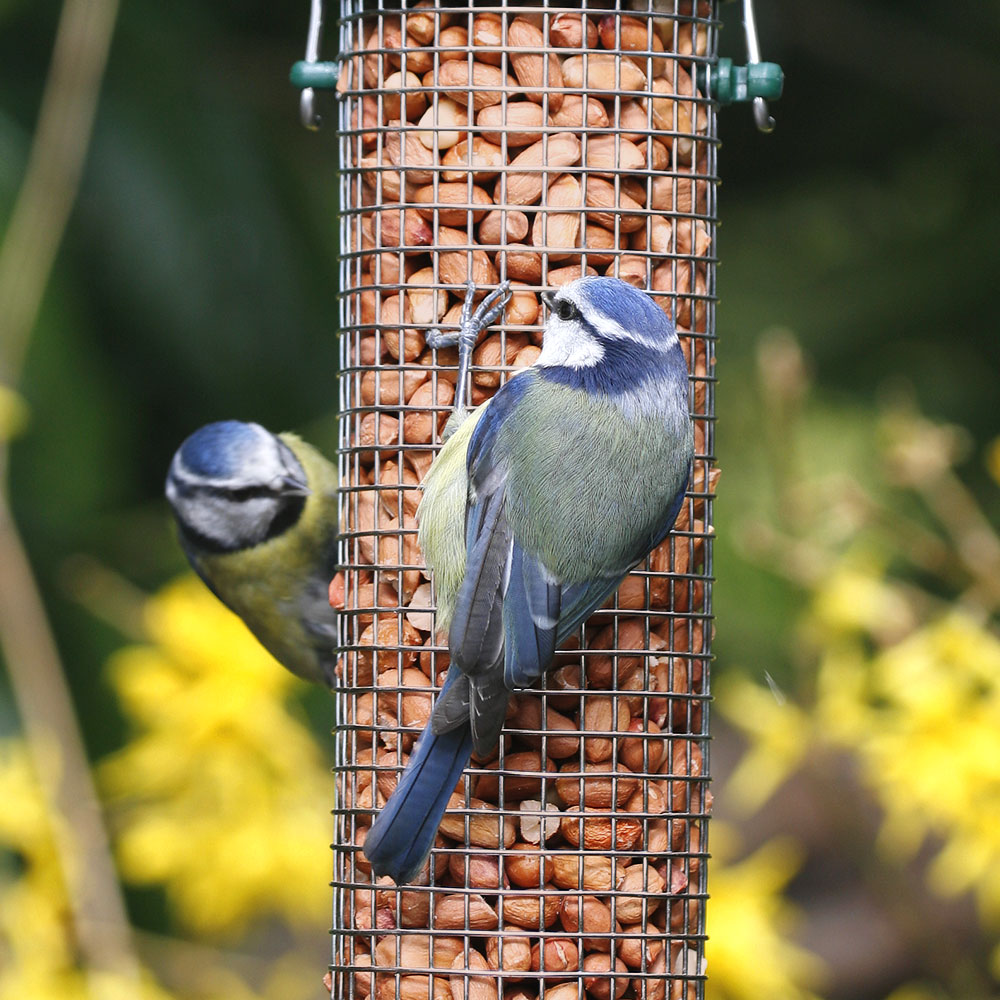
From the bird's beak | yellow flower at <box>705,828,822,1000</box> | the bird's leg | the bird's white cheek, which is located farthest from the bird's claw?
yellow flower at <box>705,828,822,1000</box>

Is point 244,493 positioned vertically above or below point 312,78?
below

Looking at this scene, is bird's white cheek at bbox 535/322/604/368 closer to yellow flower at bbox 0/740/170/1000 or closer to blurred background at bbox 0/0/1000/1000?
blurred background at bbox 0/0/1000/1000

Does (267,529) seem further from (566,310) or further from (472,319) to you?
(566,310)

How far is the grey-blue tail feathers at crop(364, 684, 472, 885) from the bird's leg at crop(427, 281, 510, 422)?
61cm

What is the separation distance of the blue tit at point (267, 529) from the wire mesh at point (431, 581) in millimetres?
714

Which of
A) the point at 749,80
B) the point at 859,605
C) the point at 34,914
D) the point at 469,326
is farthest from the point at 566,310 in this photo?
A: the point at 34,914

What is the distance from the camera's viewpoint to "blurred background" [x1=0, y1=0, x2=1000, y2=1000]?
12.5ft

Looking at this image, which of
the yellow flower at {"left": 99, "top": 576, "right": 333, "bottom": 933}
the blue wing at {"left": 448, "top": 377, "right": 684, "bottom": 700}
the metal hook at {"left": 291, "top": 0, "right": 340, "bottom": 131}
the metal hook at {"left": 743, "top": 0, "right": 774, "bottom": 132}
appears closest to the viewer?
the blue wing at {"left": 448, "top": 377, "right": 684, "bottom": 700}

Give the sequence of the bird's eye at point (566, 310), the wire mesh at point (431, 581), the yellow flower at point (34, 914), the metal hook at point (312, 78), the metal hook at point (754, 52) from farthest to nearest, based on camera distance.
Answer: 1. the yellow flower at point (34, 914)
2. the metal hook at point (312, 78)
3. the metal hook at point (754, 52)
4. the wire mesh at point (431, 581)
5. the bird's eye at point (566, 310)

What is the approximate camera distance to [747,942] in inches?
148

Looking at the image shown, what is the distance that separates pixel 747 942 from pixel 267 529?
1456 mm

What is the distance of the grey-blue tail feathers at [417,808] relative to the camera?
9.84 feet

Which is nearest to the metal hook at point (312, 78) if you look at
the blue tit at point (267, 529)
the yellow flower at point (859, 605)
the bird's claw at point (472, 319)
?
the bird's claw at point (472, 319)

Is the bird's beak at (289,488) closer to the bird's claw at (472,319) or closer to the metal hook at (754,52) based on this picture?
the bird's claw at (472,319)
